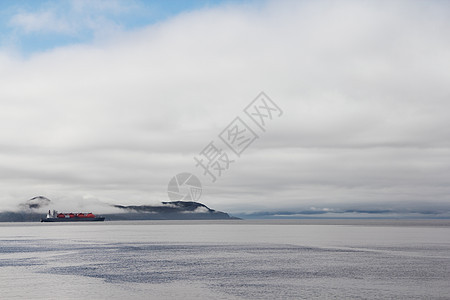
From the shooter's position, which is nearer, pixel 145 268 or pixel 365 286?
pixel 365 286

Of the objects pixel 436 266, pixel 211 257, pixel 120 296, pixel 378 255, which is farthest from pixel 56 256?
pixel 436 266

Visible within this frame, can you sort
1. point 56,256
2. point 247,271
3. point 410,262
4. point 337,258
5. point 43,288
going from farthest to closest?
point 56,256 < point 337,258 < point 410,262 < point 247,271 < point 43,288

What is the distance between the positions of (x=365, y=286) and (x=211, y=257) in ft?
125

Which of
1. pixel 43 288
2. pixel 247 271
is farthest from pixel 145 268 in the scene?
pixel 43 288

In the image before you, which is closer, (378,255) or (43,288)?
(43,288)

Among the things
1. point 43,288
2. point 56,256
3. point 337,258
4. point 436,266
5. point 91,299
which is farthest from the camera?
point 56,256

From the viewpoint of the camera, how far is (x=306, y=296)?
4800 centimetres

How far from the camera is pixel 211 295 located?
48531mm

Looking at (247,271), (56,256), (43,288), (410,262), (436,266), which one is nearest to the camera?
(43,288)

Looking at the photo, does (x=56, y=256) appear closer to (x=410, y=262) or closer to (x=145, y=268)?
(x=145, y=268)

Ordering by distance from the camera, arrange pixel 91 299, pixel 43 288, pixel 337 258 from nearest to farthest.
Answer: pixel 91 299 → pixel 43 288 → pixel 337 258

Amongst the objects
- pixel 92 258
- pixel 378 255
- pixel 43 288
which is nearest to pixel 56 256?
pixel 92 258

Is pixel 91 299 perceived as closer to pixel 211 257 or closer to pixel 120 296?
pixel 120 296

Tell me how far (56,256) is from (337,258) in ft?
157
